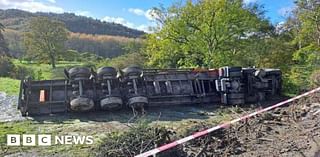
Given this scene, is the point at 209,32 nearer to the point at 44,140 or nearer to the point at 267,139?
the point at 44,140

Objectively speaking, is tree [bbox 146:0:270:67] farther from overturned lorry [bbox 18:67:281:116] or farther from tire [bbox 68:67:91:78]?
tire [bbox 68:67:91:78]

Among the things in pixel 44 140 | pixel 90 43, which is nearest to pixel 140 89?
pixel 44 140

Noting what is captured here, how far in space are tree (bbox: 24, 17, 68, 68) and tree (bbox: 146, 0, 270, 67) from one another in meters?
25.6

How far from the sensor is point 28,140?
912 cm

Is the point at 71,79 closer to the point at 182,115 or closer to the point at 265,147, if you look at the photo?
the point at 182,115

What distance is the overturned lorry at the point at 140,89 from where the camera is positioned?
40.0 feet

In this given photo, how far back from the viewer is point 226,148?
689 cm

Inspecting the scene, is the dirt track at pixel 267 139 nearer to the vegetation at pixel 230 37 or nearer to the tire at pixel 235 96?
the tire at pixel 235 96

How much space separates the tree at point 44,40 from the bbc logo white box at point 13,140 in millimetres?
38978

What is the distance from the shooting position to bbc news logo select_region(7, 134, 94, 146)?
862cm

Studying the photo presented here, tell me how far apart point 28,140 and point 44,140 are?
1.28 ft

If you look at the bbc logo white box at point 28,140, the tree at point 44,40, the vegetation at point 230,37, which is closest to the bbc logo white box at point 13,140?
the bbc logo white box at point 28,140

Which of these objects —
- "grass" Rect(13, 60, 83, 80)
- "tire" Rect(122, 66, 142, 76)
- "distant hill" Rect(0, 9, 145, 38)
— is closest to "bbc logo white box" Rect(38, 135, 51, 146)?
"tire" Rect(122, 66, 142, 76)

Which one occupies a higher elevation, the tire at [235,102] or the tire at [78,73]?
the tire at [78,73]
